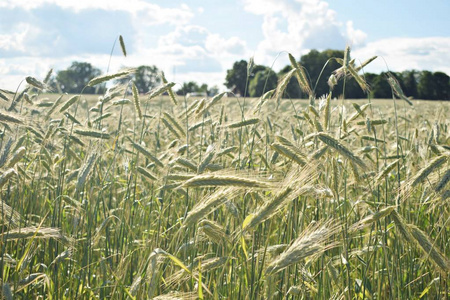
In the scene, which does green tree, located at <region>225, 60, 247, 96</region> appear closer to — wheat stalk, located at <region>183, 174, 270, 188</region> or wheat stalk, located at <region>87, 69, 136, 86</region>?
wheat stalk, located at <region>87, 69, 136, 86</region>

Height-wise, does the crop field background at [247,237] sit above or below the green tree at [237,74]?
below

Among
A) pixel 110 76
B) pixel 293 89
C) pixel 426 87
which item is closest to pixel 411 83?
pixel 426 87

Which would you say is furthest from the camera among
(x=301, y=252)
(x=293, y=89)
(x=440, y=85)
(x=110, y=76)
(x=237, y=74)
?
(x=237, y=74)

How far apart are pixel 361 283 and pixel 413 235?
41 centimetres

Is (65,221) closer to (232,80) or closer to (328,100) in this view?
(328,100)

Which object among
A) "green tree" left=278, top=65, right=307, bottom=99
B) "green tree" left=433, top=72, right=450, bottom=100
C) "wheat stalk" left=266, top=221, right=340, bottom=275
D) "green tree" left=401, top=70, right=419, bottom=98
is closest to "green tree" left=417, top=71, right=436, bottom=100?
"green tree" left=433, top=72, right=450, bottom=100

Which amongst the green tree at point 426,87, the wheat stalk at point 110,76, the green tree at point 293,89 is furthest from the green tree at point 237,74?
the wheat stalk at point 110,76

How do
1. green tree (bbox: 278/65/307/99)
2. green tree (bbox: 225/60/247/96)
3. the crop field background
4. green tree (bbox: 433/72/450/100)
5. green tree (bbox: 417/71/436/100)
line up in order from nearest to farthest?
the crop field background → green tree (bbox: 278/65/307/99) → green tree (bbox: 433/72/450/100) → green tree (bbox: 417/71/436/100) → green tree (bbox: 225/60/247/96)

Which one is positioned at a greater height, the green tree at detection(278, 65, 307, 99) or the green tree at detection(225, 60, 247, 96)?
the green tree at detection(225, 60, 247, 96)

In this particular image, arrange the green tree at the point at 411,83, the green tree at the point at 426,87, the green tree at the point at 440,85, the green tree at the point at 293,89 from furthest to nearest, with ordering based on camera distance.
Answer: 1. the green tree at the point at 426,87
2. the green tree at the point at 440,85
3. the green tree at the point at 411,83
4. the green tree at the point at 293,89

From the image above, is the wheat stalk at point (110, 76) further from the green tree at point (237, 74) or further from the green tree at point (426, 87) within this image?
the green tree at point (237, 74)

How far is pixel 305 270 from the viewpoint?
197cm

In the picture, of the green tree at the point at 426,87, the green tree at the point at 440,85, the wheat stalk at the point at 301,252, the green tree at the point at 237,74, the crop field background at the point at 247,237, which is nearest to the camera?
the wheat stalk at the point at 301,252

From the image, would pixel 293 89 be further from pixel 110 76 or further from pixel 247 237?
pixel 247 237
